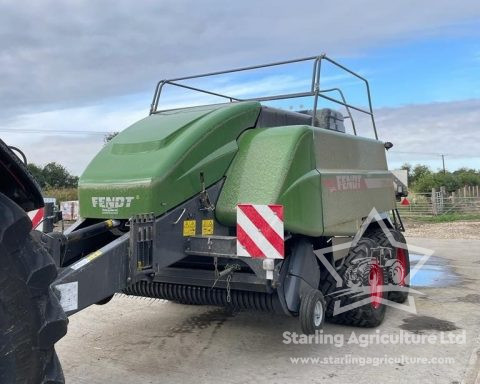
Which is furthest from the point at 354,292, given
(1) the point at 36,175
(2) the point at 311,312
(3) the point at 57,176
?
(3) the point at 57,176

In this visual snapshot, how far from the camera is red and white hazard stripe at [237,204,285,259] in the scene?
3.78 metres

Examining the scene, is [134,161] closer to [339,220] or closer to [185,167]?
[185,167]

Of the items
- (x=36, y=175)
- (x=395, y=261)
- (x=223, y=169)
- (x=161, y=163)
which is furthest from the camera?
(x=36, y=175)

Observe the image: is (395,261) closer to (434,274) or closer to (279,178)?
(434,274)

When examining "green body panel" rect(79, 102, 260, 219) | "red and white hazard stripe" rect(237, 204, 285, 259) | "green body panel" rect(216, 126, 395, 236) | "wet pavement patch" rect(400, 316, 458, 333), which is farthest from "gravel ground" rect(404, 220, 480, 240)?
"red and white hazard stripe" rect(237, 204, 285, 259)

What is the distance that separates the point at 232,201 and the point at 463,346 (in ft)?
8.36

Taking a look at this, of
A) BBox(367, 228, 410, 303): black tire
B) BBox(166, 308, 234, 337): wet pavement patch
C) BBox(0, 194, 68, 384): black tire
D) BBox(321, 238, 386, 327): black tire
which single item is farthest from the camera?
BBox(367, 228, 410, 303): black tire

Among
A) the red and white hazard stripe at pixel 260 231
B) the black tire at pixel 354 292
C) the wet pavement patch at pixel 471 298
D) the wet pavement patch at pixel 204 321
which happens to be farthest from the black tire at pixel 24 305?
the wet pavement patch at pixel 471 298

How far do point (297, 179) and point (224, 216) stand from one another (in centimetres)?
67

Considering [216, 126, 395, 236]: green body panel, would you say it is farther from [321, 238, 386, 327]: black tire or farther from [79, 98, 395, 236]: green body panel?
[321, 238, 386, 327]: black tire

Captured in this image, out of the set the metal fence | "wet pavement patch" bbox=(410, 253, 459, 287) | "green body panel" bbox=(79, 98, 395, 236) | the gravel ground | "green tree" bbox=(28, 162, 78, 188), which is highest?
"green tree" bbox=(28, 162, 78, 188)

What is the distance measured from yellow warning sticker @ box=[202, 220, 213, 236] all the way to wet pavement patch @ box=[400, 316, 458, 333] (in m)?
2.52

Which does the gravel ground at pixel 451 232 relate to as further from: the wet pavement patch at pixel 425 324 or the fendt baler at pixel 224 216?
the fendt baler at pixel 224 216

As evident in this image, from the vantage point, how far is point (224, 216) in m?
4.22
